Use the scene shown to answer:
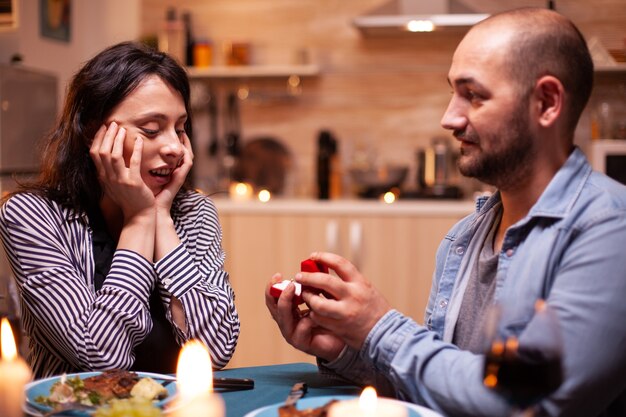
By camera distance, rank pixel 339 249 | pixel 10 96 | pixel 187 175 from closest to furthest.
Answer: pixel 187 175
pixel 10 96
pixel 339 249

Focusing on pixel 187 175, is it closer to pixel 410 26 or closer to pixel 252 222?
pixel 252 222

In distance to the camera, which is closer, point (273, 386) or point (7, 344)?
point (7, 344)

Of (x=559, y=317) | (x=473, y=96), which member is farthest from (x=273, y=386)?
Answer: (x=473, y=96)

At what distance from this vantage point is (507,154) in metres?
1.37

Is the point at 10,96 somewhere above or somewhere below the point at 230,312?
above

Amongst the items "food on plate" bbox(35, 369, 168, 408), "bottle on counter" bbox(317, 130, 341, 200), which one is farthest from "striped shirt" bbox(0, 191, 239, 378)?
"bottle on counter" bbox(317, 130, 341, 200)

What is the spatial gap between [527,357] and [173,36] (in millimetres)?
3818

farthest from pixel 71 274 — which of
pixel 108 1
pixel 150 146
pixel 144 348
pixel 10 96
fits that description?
pixel 108 1

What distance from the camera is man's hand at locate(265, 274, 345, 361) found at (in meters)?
1.40

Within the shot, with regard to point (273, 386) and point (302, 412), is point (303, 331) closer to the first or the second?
point (273, 386)

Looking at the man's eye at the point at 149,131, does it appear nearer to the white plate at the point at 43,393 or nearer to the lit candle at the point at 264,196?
the white plate at the point at 43,393

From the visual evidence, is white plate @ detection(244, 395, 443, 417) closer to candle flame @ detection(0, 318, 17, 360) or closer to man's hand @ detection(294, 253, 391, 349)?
man's hand @ detection(294, 253, 391, 349)

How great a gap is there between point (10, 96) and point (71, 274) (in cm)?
216

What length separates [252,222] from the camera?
156 inches
